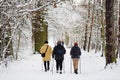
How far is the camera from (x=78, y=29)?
74.9 meters

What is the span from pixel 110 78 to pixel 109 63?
307 centimetres

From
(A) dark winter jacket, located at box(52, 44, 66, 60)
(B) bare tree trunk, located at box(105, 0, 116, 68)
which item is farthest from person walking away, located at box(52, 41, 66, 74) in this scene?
(B) bare tree trunk, located at box(105, 0, 116, 68)

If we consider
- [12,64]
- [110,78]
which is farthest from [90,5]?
[110,78]

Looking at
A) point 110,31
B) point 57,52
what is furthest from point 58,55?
point 110,31

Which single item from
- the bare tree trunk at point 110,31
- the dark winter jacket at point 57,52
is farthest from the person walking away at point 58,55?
the bare tree trunk at point 110,31

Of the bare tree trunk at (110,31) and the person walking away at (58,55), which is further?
the person walking away at (58,55)

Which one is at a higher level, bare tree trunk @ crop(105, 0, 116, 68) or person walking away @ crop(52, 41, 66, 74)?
bare tree trunk @ crop(105, 0, 116, 68)

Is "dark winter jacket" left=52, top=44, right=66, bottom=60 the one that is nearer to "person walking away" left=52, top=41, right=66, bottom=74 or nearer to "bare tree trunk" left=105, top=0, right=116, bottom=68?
"person walking away" left=52, top=41, right=66, bottom=74

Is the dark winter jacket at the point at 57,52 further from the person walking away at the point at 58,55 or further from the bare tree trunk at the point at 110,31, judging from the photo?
the bare tree trunk at the point at 110,31

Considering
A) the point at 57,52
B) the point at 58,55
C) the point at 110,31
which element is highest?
the point at 110,31

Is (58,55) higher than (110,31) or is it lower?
lower

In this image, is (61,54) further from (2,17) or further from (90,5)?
(90,5)

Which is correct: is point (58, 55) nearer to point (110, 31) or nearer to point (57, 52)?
point (57, 52)

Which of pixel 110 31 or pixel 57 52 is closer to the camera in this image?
pixel 110 31
